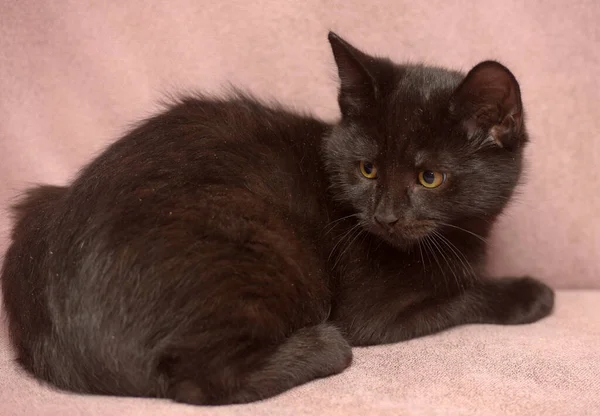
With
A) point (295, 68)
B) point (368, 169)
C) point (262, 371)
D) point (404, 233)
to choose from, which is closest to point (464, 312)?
point (404, 233)

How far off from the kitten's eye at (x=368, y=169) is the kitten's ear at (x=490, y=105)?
0.89ft

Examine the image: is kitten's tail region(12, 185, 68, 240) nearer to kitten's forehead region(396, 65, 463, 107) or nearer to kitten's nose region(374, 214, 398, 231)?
kitten's nose region(374, 214, 398, 231)

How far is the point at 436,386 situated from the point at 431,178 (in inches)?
22.0

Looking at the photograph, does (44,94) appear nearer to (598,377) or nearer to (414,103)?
(414,103)

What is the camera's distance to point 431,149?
5.99 ft

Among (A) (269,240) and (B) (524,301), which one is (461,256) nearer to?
(B) (524,301)

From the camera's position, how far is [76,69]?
7.91ft

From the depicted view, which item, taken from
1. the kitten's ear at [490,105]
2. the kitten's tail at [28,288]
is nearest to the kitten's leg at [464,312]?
the kitten's ear at [490,105]

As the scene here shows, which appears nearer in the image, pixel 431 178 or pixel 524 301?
pixel 431 178

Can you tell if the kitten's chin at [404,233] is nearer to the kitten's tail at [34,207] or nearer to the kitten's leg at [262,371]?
the kitten's leg at [262,371]

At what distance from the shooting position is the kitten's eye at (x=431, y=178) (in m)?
1.84

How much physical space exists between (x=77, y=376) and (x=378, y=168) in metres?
0.96

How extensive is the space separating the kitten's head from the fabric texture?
58cm

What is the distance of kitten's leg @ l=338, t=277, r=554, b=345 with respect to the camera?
1933mm
